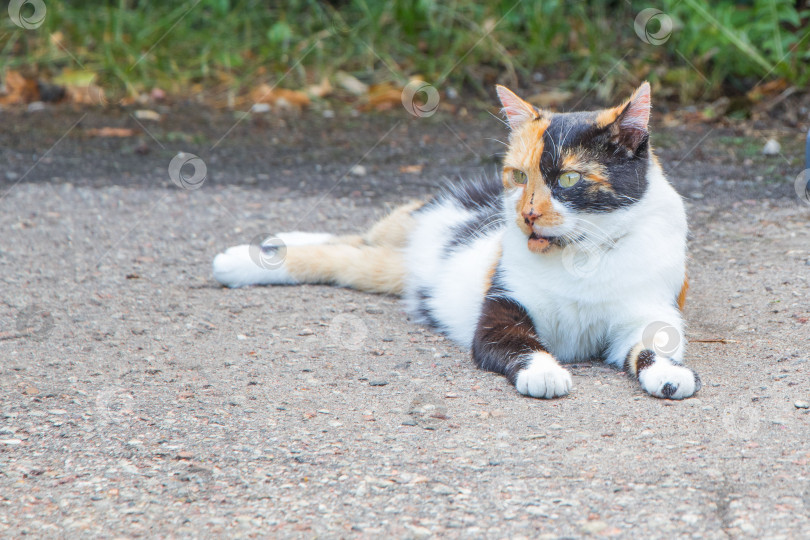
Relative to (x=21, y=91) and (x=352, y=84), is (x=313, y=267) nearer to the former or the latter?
(x=352, y=84)

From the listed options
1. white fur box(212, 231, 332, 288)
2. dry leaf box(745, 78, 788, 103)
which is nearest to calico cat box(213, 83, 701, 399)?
white fur box(212, 231, 332, 288)

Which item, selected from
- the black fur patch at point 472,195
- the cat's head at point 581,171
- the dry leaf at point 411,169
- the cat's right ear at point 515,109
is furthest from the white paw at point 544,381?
the dry leaf at point 411,169

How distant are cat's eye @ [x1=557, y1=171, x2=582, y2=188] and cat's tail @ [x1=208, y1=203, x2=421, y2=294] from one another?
1.21 metres

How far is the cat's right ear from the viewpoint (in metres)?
2.97

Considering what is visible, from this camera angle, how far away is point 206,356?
3.05 metres

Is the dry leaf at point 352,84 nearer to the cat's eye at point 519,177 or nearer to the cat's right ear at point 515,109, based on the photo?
the cat's right ear at point 515,109

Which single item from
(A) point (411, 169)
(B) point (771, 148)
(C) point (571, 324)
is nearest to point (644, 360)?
(C) point (571, 324)

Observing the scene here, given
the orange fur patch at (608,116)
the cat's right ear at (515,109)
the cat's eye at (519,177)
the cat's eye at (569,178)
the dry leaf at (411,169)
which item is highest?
the orange fur patch at (608,116)

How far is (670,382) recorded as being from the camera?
257 centimetres

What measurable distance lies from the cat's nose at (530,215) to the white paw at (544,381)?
17.4 inches

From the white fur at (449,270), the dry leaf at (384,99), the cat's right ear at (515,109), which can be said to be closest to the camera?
the cat's right ear at (515,109)

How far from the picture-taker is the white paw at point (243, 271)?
149 inches

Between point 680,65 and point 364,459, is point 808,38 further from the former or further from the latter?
point 364,459

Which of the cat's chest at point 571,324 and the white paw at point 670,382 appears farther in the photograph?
the cat's chest at point 571,324
